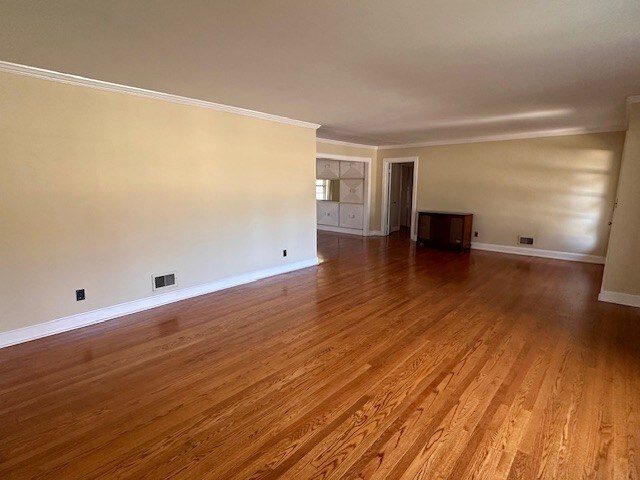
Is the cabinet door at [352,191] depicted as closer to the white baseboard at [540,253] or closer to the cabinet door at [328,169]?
the cabinet door at [328,169]

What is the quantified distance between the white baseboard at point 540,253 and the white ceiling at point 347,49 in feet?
10.0

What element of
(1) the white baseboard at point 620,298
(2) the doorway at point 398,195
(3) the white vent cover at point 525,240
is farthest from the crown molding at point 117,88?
(3) the white vent cover at point 525,240

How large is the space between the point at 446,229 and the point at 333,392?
225 inches

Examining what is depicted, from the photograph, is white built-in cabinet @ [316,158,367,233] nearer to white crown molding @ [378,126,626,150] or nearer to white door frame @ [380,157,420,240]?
white door frame @ [380,157,420,240]

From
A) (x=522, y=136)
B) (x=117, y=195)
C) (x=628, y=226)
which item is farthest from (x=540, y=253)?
(x=117, y=195)

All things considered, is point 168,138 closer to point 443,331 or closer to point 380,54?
point 380,54

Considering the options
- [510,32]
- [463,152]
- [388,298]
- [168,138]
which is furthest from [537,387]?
[463,152]

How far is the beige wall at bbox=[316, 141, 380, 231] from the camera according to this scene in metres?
7.44

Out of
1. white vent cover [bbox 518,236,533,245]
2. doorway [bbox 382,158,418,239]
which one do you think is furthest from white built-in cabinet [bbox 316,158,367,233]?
white vent cover [bbox 518,236,533,245]

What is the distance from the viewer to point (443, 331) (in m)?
3.26

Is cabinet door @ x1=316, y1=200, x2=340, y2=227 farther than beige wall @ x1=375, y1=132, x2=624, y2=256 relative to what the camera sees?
Yes

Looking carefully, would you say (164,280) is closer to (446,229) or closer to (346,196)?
(446,229)

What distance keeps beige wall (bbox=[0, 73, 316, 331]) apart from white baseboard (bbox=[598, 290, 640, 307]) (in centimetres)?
452

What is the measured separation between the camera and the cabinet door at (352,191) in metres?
8.96
